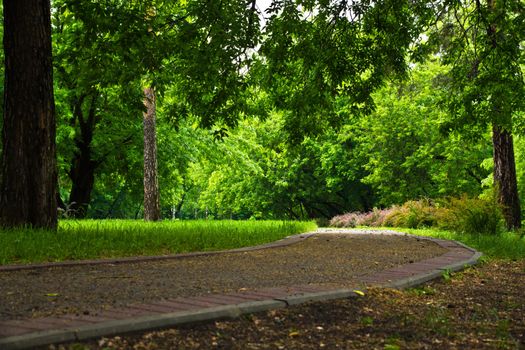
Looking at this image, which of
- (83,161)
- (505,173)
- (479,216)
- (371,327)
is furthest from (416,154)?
(371,327)

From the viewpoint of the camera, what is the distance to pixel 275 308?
4.36 m

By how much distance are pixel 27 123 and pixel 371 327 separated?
22.6 feet

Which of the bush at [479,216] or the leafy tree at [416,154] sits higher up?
the leafy tree at [416,154]

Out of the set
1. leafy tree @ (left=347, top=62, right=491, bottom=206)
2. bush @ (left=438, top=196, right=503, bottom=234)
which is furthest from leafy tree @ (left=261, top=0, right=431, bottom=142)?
leafy tree @ (left=347, top=62, right=491, bottom=206)

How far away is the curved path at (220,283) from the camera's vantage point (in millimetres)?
3445

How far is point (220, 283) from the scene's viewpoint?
17.7ft

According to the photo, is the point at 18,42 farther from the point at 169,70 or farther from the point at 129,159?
the point at 129,159

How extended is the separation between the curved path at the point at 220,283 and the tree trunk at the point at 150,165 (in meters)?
8.66

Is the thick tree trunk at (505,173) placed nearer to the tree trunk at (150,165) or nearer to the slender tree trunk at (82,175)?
the tree trunk at (150,165)

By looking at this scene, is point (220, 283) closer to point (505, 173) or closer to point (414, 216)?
point (505, 173)

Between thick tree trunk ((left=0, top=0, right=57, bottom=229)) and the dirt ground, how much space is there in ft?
19.7

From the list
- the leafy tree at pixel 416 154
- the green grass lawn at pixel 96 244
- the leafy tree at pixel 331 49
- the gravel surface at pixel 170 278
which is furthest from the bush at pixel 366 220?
the gravel surface at pixel 170 278

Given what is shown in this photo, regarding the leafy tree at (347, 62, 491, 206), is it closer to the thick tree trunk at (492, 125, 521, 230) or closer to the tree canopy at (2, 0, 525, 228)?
the tree canopy at (2, 0, 525, 228)

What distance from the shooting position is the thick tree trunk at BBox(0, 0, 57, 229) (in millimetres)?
8984
